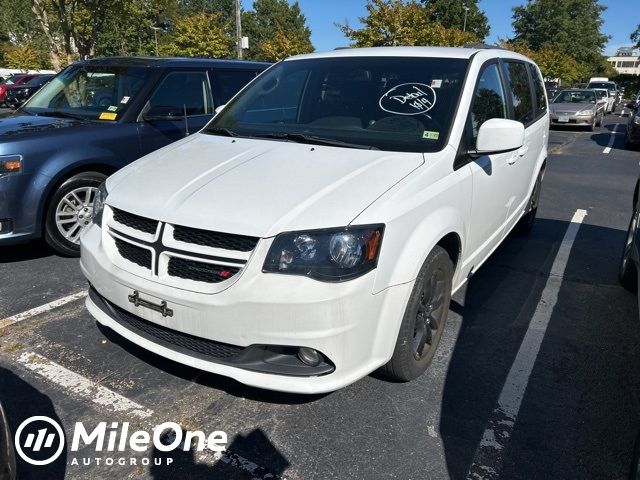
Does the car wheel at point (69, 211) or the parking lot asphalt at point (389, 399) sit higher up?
the car wheel at point (69, 211)

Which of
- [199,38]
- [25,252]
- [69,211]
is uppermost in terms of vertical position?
[199,38]

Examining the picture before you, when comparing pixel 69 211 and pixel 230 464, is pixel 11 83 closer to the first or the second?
pixel 69 211

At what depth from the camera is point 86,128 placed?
4754 millimetres

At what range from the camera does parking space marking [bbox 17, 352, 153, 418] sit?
2.74 metres

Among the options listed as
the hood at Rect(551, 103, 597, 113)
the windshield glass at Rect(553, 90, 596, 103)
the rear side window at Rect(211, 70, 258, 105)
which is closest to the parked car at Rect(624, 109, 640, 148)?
the hood at Rect(551, 103, 597, 113)

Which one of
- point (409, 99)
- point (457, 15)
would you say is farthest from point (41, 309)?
point (457, 15)

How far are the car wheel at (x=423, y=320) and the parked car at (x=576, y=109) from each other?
52.8ft

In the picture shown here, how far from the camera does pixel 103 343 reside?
132 inches

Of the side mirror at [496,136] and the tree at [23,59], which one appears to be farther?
the tree at [23,59]

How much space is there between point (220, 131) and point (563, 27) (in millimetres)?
66206

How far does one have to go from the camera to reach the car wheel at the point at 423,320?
8.63 feet

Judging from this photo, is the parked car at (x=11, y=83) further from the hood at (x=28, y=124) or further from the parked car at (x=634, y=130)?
the parked car at (x=634, y=130)

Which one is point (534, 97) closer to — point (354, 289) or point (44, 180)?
point (354, 289)

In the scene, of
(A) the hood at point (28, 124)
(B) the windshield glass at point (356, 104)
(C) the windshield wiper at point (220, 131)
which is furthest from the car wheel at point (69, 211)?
(B) the windshield glass at point (356, 104)
